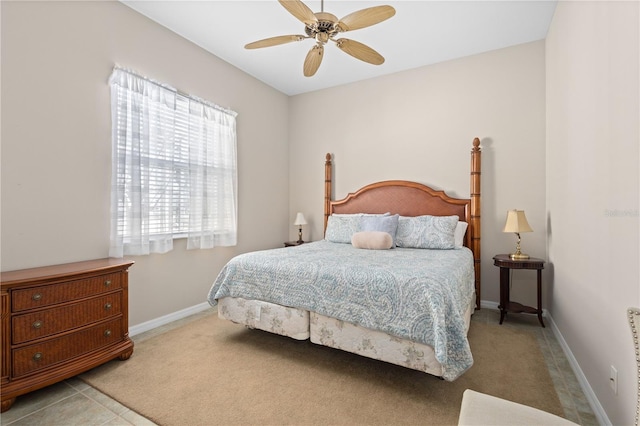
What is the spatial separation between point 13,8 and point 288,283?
2715mm

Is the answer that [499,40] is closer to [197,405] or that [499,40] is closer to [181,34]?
[181,34]

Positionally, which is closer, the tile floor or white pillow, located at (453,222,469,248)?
the tile floor

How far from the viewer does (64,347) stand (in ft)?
6.42

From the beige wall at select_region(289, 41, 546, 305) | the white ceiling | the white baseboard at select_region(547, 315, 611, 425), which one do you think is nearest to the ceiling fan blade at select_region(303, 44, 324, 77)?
the white ceiling

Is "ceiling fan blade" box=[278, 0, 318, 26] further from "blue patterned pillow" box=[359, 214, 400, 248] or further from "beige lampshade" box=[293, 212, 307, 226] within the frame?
"beige lampshade" box=[293, 212, 307, 226]

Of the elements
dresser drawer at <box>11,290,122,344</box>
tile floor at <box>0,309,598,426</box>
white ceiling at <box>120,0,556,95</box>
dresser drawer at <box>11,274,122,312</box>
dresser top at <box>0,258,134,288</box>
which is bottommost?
tile floor at <box>0,309,598,426</box>

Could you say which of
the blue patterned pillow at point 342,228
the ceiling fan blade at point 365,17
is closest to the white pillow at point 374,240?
the blue patterned pillow at point 342,228

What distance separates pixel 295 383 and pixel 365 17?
2495 millimetres

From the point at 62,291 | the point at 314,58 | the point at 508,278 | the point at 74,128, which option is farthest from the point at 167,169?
the point at 508,278

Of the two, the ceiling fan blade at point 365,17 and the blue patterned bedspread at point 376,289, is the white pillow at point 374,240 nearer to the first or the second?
the blue patterned bedspread at point 376,289

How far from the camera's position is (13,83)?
2.07 meters

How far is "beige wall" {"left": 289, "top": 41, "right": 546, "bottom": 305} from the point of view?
10.9 ft

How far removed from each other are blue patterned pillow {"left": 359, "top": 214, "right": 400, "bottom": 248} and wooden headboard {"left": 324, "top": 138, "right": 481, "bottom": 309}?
0.52 m

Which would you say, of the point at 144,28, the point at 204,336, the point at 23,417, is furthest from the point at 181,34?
the point at 23,417
